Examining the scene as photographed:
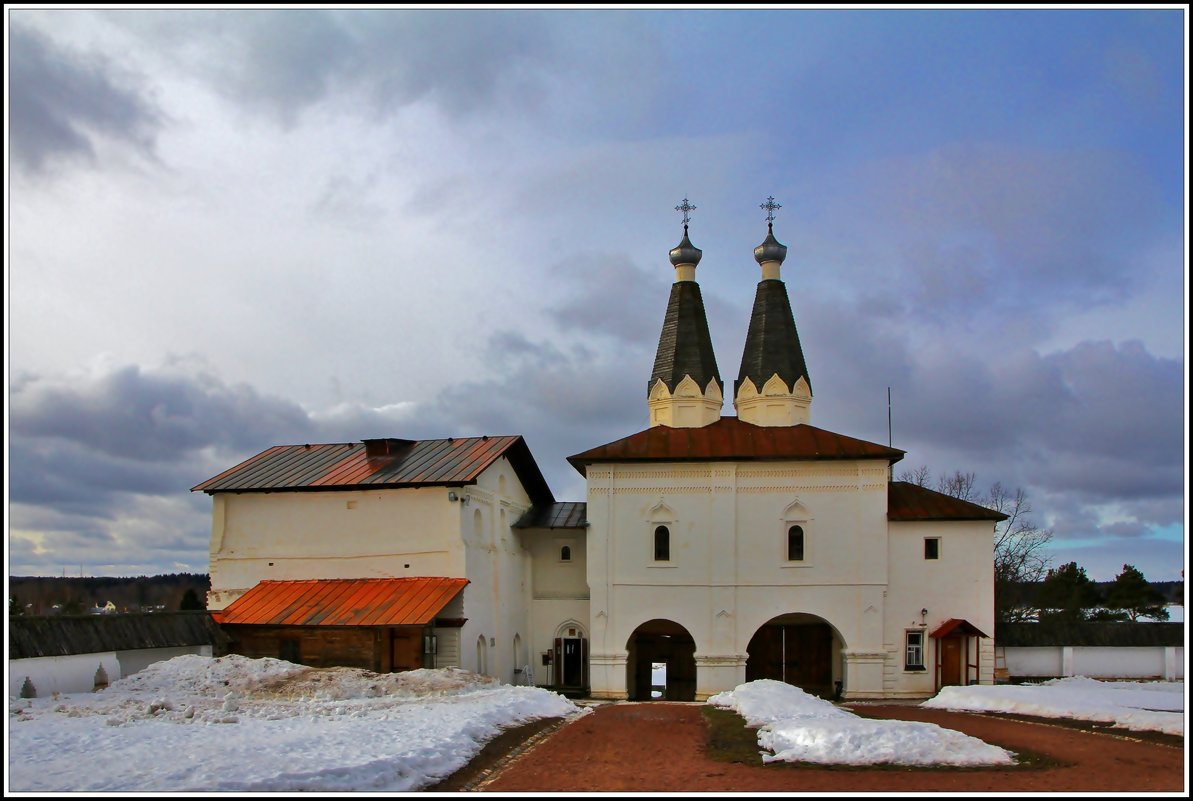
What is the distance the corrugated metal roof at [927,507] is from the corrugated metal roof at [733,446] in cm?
163

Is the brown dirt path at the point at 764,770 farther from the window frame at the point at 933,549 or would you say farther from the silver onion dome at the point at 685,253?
the silver onion dome at the point at 685,253

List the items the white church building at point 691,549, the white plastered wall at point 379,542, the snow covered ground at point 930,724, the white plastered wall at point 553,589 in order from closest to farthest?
the snow covered ground at point 930,724 < the white plastered wall at point 379,542 < the white church building at point 691,549 < the white plastered wall at point 553,589

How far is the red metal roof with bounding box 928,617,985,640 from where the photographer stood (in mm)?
27203

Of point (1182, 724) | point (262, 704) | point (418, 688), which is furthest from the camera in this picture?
point (418, 688)

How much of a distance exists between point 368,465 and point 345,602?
191 inches

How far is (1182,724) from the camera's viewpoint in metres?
16.7

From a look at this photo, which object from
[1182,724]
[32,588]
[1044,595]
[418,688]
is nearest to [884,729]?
[1182,724]

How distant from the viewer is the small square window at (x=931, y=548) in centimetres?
2816

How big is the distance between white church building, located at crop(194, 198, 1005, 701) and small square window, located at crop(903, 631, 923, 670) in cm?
4

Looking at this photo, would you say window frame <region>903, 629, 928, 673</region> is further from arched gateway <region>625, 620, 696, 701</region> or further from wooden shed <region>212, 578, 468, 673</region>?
wooden shed <region>212, 578, 468, 673</region>

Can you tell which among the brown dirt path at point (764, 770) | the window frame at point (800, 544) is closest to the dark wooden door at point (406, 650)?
the brown dirt path at point (764, 770)

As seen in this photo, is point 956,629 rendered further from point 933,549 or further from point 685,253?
point 685,253

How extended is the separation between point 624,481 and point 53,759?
18.3 m

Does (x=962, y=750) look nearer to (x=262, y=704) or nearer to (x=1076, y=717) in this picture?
(x=1076, y=717)
